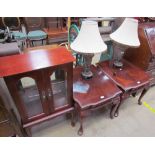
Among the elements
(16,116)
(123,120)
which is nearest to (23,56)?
(16,116)

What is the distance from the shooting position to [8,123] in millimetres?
1322

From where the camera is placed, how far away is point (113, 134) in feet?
5.97

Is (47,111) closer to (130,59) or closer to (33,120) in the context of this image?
(33,120)

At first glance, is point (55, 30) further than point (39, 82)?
Yes

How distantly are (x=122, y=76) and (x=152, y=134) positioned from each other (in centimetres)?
86

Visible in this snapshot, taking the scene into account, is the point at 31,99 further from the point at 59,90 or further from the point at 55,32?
the point at 55,32

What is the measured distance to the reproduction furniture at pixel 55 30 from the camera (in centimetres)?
381

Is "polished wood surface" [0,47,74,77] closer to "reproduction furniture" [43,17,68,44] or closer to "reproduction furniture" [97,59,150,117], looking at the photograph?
"reproduction furniture" [97,59,150,117]

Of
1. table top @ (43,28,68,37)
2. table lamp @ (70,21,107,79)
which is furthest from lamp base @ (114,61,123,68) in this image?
table top @ (43,28,68,37)

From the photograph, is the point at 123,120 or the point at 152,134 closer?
the point at 152,134

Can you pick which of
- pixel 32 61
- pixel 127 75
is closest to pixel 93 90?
pixel 127 75

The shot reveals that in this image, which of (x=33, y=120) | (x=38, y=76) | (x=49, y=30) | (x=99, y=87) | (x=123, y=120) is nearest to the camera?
(x=38, y=76)

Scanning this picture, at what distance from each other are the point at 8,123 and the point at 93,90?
3.11 ft

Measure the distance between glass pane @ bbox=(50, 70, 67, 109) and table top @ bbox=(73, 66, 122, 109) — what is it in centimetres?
14
